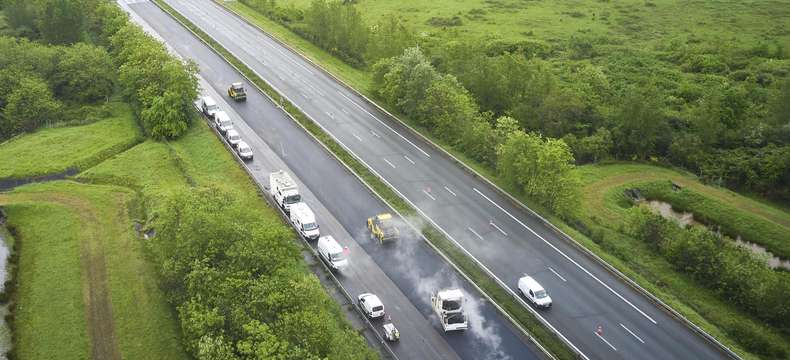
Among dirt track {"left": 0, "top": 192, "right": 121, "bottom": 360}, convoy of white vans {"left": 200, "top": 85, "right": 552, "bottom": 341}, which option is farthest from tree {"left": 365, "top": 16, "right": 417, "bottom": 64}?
dirt track {"left": 0, "top": 192, "right": 121, "bottom": 360}

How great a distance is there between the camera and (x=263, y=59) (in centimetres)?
10606

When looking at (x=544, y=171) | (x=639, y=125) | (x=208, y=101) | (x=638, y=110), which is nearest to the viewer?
(x=544, y=171)

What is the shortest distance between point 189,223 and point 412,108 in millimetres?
42670

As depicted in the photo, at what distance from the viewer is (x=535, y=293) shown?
52281 millimetres

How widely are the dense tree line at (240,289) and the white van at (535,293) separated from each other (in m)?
15.7

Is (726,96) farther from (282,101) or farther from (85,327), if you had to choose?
(85,327)

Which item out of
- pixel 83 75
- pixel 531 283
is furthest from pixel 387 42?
pixel 531 283

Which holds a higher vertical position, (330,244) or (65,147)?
(330,244)

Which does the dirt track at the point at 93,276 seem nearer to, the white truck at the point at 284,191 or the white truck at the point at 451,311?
the white truck at the point at 284,191

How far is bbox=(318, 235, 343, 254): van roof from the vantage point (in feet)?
182

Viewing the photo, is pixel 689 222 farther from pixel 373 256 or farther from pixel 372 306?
→ pixel 372 306

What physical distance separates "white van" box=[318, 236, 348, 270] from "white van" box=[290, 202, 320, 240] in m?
2.52

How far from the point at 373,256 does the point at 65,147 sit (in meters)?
46.1

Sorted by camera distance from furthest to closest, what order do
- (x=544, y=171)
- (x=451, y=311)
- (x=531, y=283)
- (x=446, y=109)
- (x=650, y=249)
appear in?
(x=446, y=109), (x=544, y=171), (x=650, y=249), (x=531, y=283), (x=451, y=311)
